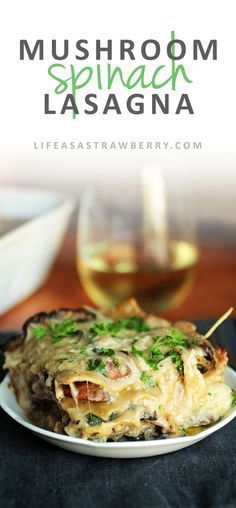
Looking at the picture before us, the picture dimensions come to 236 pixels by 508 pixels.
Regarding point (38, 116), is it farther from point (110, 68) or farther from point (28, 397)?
point (28, 397)

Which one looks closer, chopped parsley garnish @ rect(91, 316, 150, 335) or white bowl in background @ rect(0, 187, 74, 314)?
chopped parsley garnish @ rect(91, 316, 150, 335)

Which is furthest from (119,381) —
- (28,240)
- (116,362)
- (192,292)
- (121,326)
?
(192,292)

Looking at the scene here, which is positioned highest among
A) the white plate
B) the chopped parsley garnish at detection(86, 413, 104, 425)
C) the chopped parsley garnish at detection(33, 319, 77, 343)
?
the chopped parsley garnish at detection(33, 319, 77, 343)

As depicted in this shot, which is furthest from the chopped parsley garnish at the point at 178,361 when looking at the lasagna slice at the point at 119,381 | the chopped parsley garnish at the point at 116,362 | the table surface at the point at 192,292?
the table surface at the point at 192,292

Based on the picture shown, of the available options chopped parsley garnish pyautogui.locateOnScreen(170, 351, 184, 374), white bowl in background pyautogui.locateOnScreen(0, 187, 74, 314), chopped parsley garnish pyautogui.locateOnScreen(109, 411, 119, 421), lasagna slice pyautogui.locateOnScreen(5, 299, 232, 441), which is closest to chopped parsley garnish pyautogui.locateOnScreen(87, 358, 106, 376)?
lasagna slice pyautogui.locateOnScreen(5, 299, 232, 441)

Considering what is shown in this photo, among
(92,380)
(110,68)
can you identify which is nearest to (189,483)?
(92,380)

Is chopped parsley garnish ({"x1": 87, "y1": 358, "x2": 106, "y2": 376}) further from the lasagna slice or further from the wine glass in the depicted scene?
the wine glass

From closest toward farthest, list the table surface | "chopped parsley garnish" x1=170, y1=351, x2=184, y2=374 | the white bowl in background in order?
1. "chopped parsley garnish" x1=170, y1=351, x2=184, y2=374
2. the white bowl in background
3. the table surface
